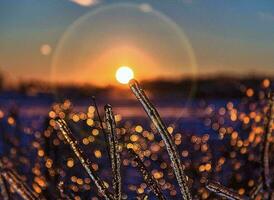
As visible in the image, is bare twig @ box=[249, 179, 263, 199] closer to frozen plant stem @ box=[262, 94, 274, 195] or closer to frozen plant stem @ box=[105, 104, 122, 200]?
frozen plant stem @ box=[262, 94, 274, 195]

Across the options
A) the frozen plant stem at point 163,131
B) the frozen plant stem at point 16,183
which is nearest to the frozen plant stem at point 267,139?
the frozen plant stem at point 163,131

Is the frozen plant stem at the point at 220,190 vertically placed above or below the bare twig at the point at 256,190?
below

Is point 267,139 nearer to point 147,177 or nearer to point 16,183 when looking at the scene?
point 147,177


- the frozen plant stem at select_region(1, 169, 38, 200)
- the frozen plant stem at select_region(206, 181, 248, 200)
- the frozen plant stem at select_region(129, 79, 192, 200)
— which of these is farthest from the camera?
the frozen plant stem at select_region(1, 169, 38, 200)

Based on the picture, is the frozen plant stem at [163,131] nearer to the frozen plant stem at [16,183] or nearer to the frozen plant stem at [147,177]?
the frozen plant stem at [147,177]

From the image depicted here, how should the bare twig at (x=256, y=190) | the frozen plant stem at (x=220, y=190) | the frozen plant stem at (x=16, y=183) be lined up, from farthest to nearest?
the bare twig at (x=256, y=190)
the frozen plant stem at (x=16, y=183)
the frozen plant stem at (x=220, y=190)

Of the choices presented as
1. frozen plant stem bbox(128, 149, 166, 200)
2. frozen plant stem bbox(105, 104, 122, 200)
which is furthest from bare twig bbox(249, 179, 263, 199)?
frozen plant stem bbox(105, 104, 122, 200)
